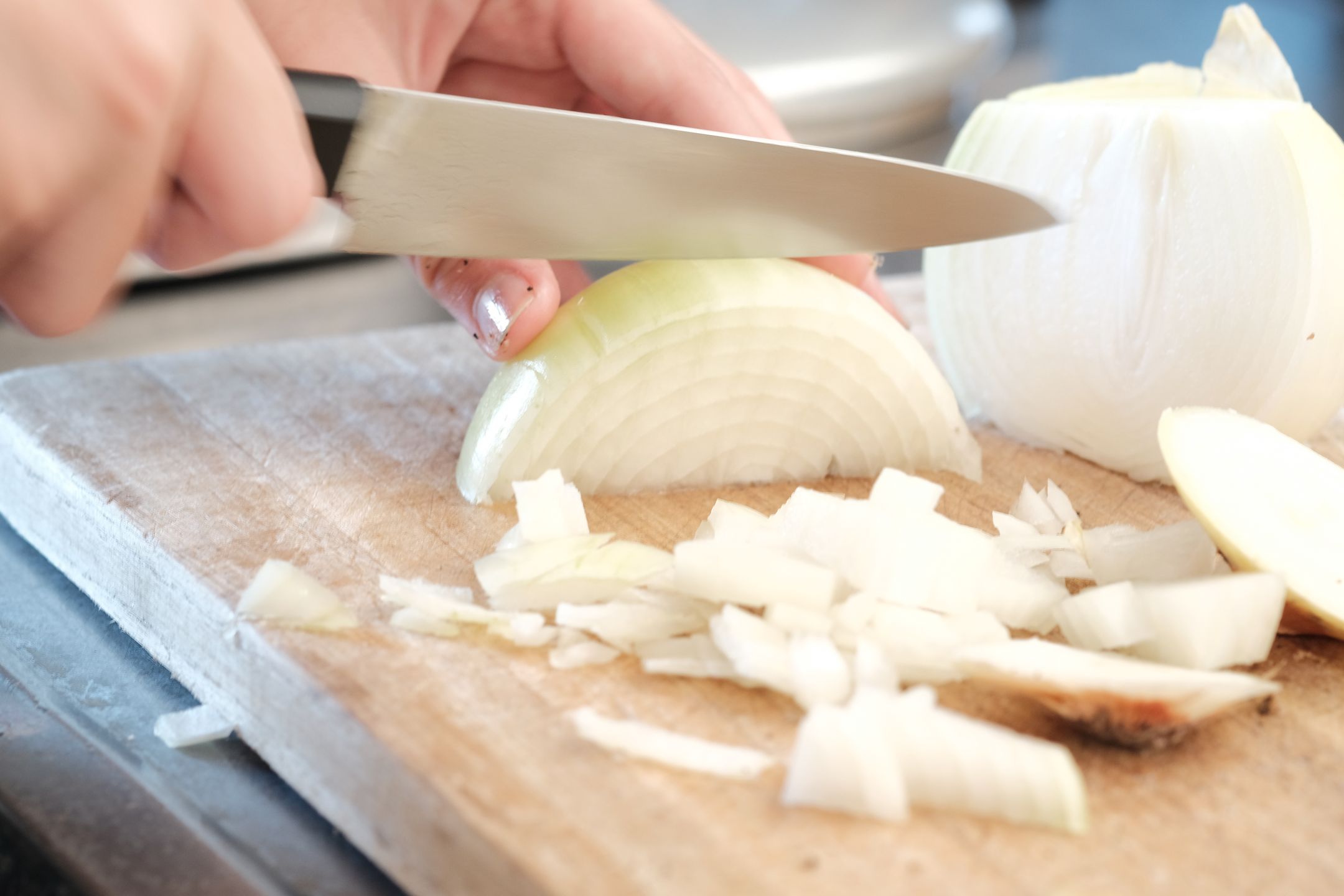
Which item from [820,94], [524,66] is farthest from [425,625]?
[820,94]

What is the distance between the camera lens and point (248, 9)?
4.44 feet

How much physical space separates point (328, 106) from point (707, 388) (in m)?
0.47

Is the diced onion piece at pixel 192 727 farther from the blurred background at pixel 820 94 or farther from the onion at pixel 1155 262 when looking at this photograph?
the blurred background at pixel 820 94

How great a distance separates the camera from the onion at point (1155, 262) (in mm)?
1314

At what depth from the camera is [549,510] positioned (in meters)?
1.12

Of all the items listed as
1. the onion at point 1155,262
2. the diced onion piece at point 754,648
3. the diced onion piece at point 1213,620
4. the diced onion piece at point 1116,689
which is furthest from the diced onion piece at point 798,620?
the onion at point 1155,262

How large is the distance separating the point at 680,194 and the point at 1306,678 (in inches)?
26.8

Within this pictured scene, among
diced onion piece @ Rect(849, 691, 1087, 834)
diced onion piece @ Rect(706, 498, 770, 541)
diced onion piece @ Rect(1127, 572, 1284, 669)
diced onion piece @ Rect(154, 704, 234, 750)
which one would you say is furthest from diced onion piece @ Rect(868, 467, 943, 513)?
diced onion piece @ Rect(154, 704, 234, 750)

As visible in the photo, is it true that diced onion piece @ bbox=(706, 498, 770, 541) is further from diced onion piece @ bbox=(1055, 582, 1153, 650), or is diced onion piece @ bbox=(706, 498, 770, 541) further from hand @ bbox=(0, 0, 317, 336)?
hand @ bbox=(0, 0, 317, 336)

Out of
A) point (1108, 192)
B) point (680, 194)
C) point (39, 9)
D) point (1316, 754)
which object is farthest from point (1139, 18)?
point (39, 9)

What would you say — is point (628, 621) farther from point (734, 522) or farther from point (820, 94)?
point (820, 94)

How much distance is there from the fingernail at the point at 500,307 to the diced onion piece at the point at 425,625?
1.15 feet

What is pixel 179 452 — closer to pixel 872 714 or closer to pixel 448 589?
pixel 448 589

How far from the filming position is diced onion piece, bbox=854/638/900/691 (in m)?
0.91
